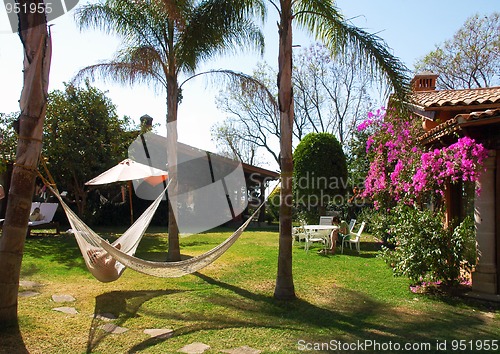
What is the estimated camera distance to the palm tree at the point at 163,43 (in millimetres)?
6750

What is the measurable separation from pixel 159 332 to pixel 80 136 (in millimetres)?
9511

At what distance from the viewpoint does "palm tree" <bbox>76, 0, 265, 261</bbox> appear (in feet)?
22.1

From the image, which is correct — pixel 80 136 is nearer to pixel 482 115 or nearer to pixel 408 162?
pixel 408 162

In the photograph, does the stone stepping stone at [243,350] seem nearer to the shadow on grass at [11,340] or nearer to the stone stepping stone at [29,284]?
the shadow on grass at [11,340]

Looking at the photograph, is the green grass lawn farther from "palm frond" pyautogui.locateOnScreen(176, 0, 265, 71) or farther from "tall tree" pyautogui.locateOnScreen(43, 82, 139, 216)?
"tall tree" pyautogui.locateOnScreen(43, 82, 139, 216)

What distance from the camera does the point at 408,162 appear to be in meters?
7.24

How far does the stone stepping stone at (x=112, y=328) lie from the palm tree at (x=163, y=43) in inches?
122

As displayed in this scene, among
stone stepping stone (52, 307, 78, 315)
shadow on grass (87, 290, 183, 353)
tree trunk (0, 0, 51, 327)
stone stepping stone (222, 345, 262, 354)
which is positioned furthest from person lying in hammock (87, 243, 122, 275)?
stone stepping stone (222, 345, 262, 354)

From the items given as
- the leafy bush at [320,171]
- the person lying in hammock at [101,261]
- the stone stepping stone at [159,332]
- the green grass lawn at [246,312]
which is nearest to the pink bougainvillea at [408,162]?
the green grass lawn at [246,312]

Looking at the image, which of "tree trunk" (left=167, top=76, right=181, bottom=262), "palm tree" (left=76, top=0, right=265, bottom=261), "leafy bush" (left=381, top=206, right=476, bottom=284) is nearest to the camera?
"leafy bush" (left=381, top=206, right=476, bottom=284)

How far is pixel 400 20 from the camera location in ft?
28.1

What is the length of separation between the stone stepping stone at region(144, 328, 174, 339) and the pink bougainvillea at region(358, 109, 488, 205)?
393cm

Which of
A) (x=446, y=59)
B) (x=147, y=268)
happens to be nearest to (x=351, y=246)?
(x=147, y=268)

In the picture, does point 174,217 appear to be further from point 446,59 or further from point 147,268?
point 446,59
